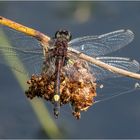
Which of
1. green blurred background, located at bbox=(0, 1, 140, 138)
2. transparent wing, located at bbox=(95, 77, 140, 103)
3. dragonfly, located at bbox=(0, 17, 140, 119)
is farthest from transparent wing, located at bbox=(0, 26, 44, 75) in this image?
green blurred background, located at bbox=(0, 1, 140, 138)

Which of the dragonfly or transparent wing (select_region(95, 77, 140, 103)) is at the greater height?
the dragonfly

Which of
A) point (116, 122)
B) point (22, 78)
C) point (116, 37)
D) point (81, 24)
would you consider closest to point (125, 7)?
point (81, 24)

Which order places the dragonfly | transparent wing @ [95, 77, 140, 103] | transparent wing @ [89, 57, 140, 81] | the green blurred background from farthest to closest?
the green blurred background → transparent wing @ [95, 77, 140, 103] → transparent wing @ [89, 57, 140, 81] → the dragonfly

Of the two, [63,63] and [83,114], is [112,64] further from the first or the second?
[83,114]

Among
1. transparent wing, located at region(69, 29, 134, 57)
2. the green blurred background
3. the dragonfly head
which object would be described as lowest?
the green blurred background

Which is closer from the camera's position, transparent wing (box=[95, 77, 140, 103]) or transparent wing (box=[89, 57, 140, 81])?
transparent wing (box=[89, 57, 140, 81])

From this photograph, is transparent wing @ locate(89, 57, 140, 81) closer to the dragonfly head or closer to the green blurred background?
the dragonfly head

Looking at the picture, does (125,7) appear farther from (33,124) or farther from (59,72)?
(59,72)
